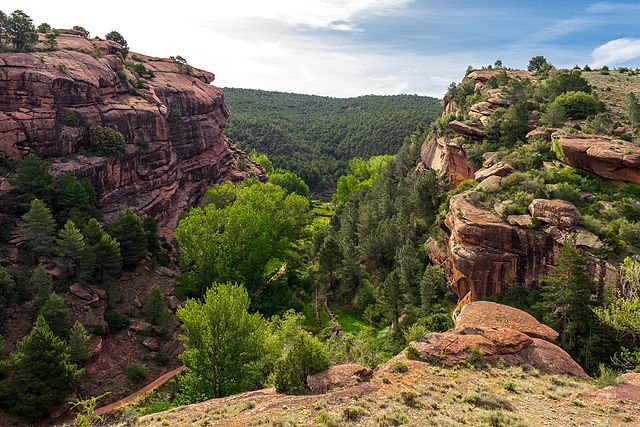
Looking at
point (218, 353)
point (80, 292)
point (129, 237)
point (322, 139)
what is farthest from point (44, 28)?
point (322, 139)

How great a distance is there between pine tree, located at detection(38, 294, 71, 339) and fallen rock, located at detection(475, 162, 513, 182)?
45163 mm

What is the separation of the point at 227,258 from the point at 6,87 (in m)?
36.1

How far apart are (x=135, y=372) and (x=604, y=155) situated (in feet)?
158

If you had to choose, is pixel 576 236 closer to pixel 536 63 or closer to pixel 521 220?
pixel 521 220

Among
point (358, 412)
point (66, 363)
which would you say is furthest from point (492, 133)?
point (66, 363)

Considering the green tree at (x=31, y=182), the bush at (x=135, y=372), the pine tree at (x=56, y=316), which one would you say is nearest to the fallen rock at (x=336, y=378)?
the bush at (x=135, y=372)

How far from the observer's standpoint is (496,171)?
4544cm

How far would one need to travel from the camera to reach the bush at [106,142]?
56.8m

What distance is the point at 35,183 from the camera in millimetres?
45906

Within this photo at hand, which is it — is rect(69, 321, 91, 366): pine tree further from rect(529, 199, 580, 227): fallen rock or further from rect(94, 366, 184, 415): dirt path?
rect(529, 199, 580, 227): fallen rock

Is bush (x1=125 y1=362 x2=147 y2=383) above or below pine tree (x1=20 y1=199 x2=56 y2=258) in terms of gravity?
below

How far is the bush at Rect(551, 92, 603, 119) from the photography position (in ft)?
166

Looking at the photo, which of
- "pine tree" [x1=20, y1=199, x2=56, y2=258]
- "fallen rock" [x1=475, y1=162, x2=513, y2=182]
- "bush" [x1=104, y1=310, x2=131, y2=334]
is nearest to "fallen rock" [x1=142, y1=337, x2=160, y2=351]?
"bush" [x1=104, y1=310, x2=131, y2=334]

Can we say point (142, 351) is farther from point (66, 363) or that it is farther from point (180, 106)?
point (180, 106)
